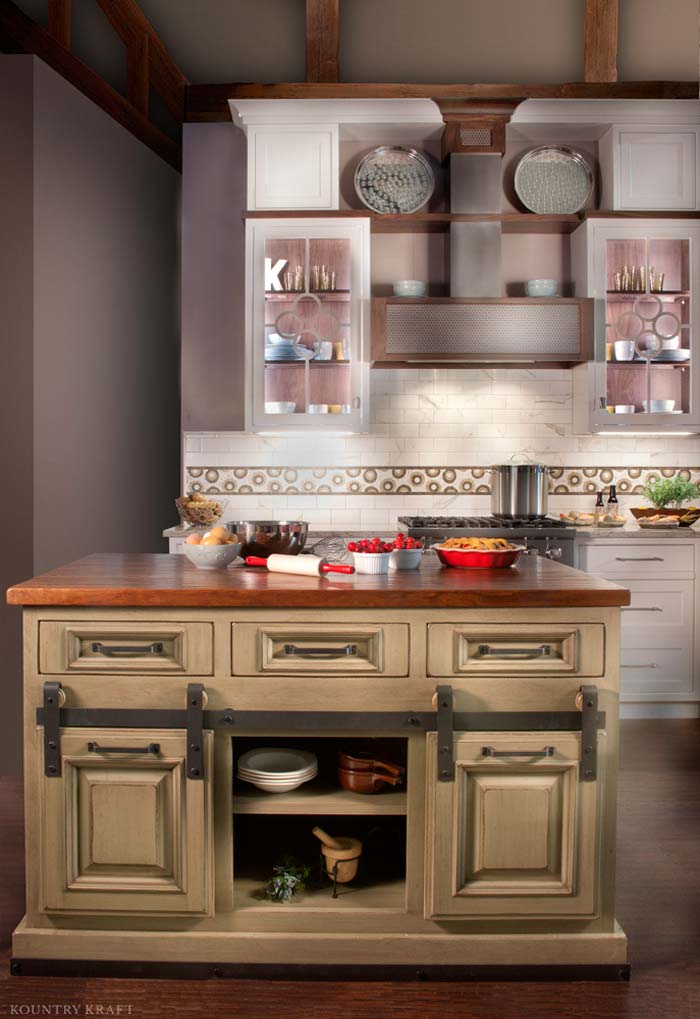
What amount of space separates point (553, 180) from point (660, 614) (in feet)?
8.67

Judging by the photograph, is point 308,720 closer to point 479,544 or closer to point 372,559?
point 372,559

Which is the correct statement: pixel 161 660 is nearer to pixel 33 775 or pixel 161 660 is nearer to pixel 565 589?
pixel 33 775

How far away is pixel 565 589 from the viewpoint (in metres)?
2.38

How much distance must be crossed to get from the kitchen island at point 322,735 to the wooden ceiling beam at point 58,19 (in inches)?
141

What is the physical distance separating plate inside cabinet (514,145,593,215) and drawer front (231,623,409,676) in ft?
12.3

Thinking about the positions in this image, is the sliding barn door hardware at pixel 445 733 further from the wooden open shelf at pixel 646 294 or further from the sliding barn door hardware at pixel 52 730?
the wooden open shelf at pixel 646 294

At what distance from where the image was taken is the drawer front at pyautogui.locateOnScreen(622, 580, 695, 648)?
4910 millimetres

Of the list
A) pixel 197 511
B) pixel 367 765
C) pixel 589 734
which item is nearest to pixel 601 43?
pixel 197 511

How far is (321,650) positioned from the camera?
7.83 ft

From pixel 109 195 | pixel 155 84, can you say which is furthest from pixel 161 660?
pixel 155 84

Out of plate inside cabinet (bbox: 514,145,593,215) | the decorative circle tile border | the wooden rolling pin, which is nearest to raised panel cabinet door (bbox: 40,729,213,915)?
the wooden rolling pin

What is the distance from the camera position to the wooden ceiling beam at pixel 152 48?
521cm

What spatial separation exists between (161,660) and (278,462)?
3.18 meters


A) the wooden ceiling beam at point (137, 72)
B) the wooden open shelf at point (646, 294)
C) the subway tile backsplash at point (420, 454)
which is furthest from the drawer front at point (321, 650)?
the wooden ceiling beam at point (137, 72)
